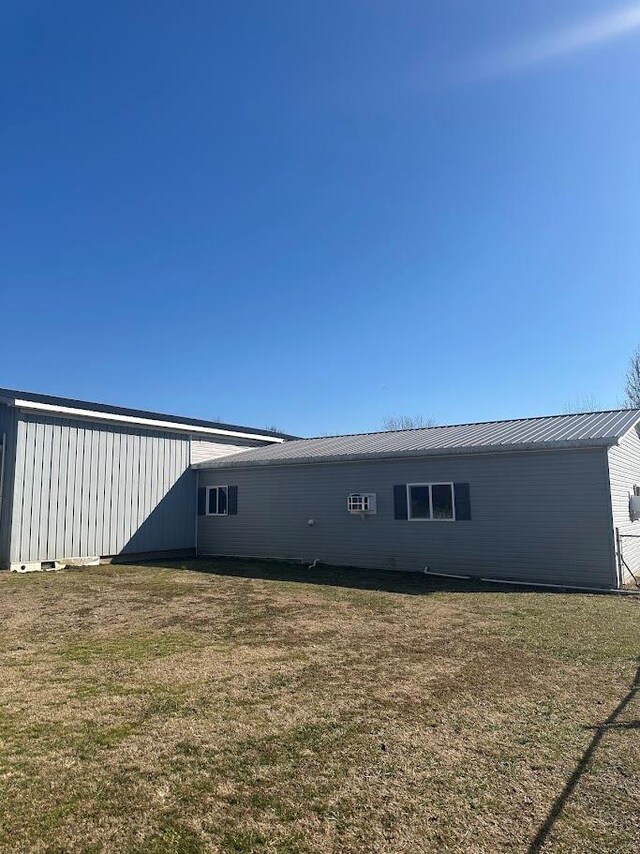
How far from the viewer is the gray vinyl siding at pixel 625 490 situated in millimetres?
10625

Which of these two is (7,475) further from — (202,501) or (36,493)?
(202,501)

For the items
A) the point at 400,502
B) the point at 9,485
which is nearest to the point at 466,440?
the point at 400,502

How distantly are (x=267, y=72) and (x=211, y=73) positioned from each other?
1.13 metres

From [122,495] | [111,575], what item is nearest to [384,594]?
[111,575]

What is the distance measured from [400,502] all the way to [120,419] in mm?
7959

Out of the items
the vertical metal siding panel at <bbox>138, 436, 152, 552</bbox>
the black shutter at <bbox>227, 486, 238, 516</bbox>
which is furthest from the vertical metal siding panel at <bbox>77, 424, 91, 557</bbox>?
the black shutter at <bbox>227, 486, 238, 516</bbox>

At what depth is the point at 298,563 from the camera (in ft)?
45.9

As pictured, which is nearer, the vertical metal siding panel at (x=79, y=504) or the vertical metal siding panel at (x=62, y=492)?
the vertical metal siding panel at (x=62, y=492)

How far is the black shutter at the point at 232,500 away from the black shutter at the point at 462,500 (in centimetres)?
671

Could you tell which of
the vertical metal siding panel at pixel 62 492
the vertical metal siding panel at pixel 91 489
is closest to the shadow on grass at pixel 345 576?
the vertical metal siding panel at pixel 91 489

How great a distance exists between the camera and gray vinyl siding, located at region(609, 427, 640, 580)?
34.9 feet

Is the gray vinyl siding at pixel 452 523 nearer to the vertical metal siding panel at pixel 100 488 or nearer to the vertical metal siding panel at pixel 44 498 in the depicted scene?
the vertical metal siding panel at pixel 100 488

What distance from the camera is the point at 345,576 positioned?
11852mm

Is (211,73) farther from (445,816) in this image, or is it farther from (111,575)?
(445,816)
